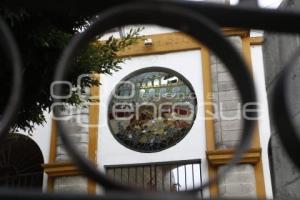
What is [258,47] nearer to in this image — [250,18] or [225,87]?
[225,87]

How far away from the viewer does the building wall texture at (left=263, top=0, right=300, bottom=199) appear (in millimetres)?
2778

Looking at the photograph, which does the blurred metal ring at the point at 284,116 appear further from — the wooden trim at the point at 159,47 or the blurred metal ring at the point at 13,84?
the wooden trim at the point at 159,47

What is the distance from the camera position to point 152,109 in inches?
444

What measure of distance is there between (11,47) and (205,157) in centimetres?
950

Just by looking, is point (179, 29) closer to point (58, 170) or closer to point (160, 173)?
point (160, 173)

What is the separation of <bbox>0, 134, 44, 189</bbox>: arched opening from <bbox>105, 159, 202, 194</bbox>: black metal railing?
1.68 m

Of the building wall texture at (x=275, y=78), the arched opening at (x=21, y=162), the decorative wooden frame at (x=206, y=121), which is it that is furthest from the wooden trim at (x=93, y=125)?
the building wall texture at (x=275, y=78)

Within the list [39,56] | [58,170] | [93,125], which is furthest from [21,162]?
[39,56]

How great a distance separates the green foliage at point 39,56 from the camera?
Result: 5.24m

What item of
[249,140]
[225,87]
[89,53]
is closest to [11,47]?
[249,140]

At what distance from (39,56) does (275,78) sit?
3365mm

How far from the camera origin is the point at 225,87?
11.0m

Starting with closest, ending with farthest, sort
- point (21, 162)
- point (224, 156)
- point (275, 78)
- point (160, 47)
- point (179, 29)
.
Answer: point (179, 29) < point (275, 78) < point (224, 156) < point (160, 47) < point (21, 162)

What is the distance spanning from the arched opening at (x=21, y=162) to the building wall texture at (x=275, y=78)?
8655 mm
